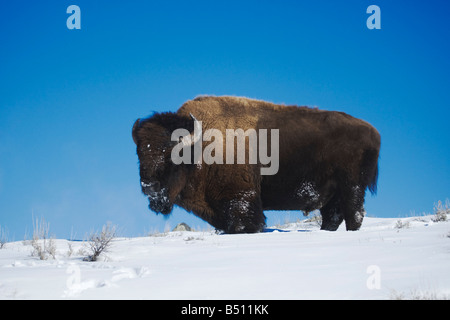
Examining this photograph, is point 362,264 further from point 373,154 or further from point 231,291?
point 373,154

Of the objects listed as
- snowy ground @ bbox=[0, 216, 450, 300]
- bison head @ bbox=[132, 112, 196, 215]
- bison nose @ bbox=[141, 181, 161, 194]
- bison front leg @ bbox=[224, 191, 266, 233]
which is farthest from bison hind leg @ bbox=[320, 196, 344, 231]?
snowy ground @ bbox=[0, 216, 450, 300]

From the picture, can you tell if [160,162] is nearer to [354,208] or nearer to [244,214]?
[244,214]

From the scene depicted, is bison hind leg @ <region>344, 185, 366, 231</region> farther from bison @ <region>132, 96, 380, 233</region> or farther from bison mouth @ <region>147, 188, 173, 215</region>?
bison mouth @ <region>147, 188, 173, 215</region>

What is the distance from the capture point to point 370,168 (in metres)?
9.87

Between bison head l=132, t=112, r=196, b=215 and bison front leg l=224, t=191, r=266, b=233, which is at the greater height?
bison head l=132, t=112, r=196, b=215

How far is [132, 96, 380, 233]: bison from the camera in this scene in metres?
8.86

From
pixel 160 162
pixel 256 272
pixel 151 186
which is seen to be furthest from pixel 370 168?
pixel 256 272

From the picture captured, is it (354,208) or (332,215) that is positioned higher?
(354,208)

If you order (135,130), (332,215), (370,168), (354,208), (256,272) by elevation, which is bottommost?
Result: (256,272)

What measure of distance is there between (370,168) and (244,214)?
308 cm

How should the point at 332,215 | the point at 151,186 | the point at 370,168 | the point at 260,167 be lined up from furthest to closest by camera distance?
1. the point at 332,215
2. the point at 370,168
3. the point at 260,167
4. the point at 151,186

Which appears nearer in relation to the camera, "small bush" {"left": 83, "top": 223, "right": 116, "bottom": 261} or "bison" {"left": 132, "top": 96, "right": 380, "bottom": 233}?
"small bush" {"left": 83, "top": 223, "right": 116, "bottom": 261}
